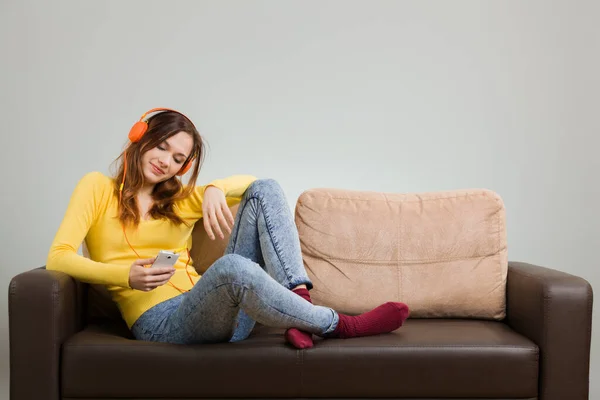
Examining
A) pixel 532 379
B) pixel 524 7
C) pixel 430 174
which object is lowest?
pixel 532 379

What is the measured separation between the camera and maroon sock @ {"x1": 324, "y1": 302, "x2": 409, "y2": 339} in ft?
7.13

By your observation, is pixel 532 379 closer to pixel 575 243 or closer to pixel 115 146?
pixel 575 243

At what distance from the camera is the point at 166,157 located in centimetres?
235

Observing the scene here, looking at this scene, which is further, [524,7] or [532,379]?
[524,7]

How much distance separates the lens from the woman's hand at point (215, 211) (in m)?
2.28

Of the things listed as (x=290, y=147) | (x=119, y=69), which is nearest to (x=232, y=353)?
(x=290, y=147)

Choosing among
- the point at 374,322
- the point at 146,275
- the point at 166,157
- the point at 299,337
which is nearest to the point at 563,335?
the point at 374,322

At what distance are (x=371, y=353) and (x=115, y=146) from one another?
186 cm

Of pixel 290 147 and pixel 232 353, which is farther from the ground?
pixel 290 147

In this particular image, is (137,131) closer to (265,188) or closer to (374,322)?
(265,188)

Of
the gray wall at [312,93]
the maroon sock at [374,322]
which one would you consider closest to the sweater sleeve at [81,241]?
the maroon sock at [374,322]

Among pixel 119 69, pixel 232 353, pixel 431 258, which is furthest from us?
pixel 119 69

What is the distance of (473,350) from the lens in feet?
7.04

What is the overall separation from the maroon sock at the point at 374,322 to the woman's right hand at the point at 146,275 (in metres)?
0.54
